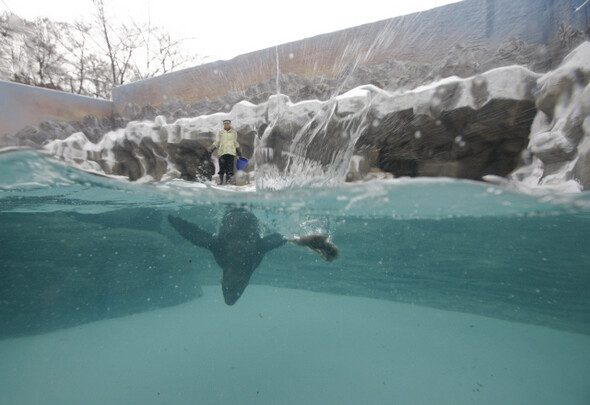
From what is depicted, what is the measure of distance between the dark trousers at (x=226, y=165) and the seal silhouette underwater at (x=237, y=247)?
1.62 meters

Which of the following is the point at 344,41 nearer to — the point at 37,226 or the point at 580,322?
the point at 37,226

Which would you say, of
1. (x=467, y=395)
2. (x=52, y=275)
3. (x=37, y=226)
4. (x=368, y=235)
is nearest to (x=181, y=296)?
(x=52, y=275)

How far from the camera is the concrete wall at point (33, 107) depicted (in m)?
5.94

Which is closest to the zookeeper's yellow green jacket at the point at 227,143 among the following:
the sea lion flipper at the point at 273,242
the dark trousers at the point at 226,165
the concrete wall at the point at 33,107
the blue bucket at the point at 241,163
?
the dark trousers at the point at 226,165

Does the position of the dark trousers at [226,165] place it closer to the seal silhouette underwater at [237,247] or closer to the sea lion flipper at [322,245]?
the seal silhouette underwater at [237,247]

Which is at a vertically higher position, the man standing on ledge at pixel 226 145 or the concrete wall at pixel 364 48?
the concrete wall at pixel 364 48

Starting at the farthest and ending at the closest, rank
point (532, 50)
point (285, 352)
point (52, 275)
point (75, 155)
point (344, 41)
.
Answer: point (52, 275) → point (285, 352) → point (344, 41) → point (75, 155) → point (532, 50)

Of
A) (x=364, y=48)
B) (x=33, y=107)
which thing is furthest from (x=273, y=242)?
(x=33, y=107)

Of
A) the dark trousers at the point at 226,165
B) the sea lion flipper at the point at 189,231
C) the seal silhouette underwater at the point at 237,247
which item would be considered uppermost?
the dark trousers at the point at 226,165

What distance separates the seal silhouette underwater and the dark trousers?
1622 mm

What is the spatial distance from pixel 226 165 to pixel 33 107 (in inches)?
176

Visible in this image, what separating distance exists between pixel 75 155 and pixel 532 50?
9.74m

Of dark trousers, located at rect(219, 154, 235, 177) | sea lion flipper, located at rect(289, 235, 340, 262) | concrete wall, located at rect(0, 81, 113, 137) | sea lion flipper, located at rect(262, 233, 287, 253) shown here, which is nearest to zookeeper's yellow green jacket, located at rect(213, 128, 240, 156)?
dark trousers, located at rect(219, 154, 235, 177)

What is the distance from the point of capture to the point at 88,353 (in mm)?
9195
